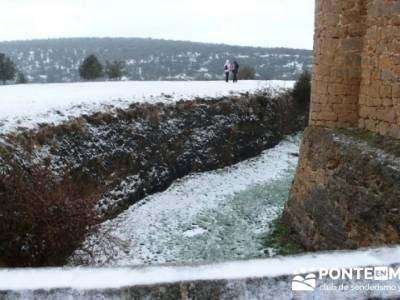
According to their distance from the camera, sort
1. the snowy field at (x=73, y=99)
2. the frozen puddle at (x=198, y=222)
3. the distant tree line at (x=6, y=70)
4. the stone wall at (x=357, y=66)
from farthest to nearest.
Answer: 1. the distant tree line at (x=6, y=70)
2. the snowy field at (x=73, y=99)
3. the frozen puddle at (x=198, y=222)
4. the stone wall at (x=357, y=66)

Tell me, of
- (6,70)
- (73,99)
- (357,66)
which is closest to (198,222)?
(357,66)

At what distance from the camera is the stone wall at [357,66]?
789 centimetres

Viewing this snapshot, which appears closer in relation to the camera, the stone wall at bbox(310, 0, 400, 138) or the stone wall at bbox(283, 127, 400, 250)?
the stone wall at bbox(283, 127, 400, 250)

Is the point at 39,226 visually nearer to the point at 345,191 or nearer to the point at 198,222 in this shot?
the point at 198,222

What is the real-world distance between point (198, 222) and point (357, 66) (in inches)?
202

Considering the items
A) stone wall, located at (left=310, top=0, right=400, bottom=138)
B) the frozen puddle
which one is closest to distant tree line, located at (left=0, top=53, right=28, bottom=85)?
the frozen puddle

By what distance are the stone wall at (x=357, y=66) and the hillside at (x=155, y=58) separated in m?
36.6

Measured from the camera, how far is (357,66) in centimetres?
905

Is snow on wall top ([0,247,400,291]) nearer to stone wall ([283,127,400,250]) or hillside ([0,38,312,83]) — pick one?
stone wall ([283,127,400,250])

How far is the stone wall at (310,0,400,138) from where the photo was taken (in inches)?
311

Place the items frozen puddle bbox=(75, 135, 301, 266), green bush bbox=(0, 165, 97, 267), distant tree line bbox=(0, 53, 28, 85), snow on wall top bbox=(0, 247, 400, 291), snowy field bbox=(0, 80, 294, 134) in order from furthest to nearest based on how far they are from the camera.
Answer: distant tree line bbox=(0, 53, 28, 85)
snowy field bbox=(0, 80, 294, 134)
frozen puddle bbox=(75, 135, 301, 266)
green bush bbox=(0, 165, 97, 267)
snow on wall top bbox=(0, 247, 400, 291)

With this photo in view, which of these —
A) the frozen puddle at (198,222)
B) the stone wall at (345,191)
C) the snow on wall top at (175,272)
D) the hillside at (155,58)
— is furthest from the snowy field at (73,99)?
the hillside at (155,58)

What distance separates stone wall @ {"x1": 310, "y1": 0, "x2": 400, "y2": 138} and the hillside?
120 feet

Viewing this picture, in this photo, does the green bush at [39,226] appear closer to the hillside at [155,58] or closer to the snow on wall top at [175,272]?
the snow on wall top at [175,272]
